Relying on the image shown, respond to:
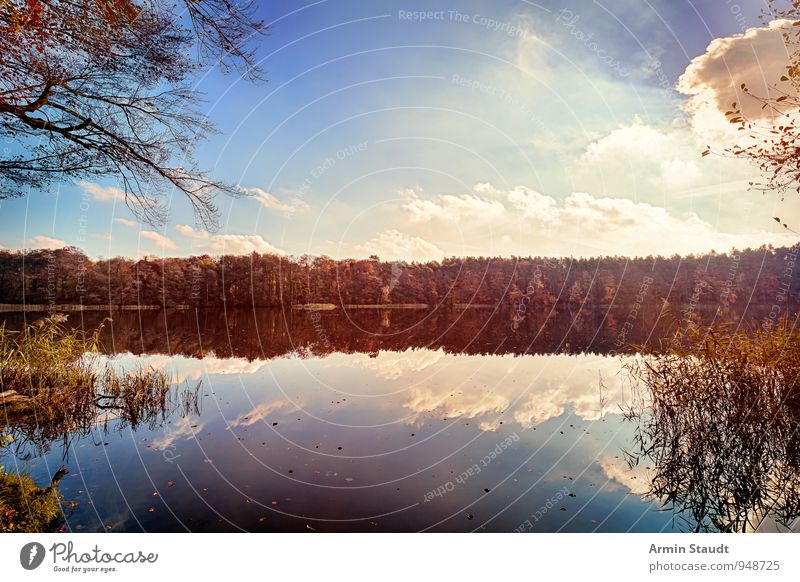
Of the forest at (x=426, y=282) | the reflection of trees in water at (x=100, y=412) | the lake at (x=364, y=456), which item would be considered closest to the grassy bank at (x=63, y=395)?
the reflection of trees in water at (x=100, y=412)

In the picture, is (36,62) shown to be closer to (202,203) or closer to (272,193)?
(202,203)

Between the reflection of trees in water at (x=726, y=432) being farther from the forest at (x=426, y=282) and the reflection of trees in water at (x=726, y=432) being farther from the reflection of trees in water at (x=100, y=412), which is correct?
the forest at (x=426, y=282)

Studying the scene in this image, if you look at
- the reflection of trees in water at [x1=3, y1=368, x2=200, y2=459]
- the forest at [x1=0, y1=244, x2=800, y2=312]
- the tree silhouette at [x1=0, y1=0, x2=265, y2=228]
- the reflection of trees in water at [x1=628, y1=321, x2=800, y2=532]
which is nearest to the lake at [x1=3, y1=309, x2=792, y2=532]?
the reflection of trees in water at [x1=3, y1=368, x2=200, y2=459]

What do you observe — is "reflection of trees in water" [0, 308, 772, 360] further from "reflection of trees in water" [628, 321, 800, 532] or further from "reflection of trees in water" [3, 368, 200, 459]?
"reflection of trees in water" [628, 321, 800, 532]

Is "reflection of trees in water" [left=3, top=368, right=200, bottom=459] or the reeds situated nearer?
"reflection of trees in water" [left=3, top=368, right=200, bottom=459]
